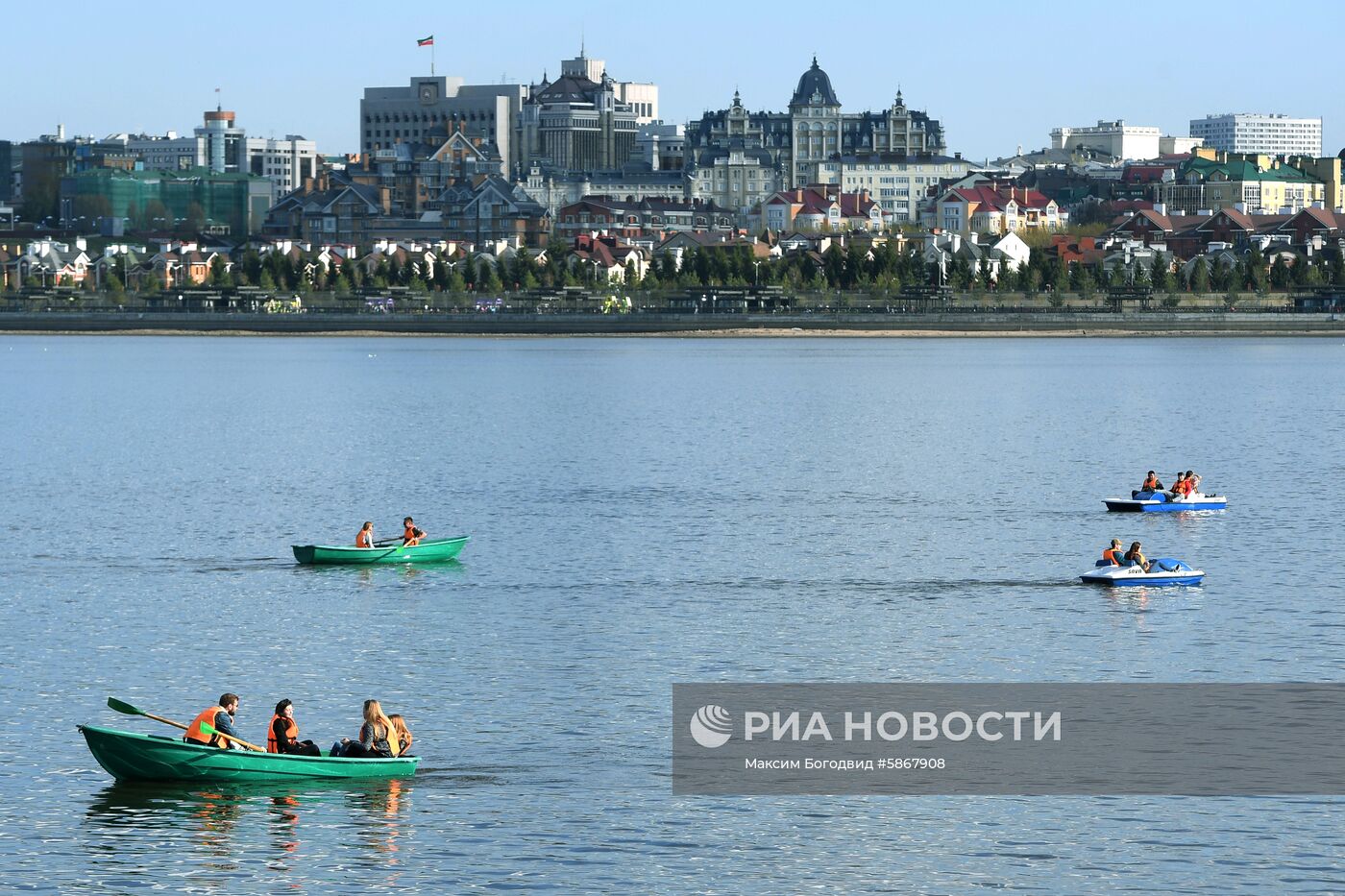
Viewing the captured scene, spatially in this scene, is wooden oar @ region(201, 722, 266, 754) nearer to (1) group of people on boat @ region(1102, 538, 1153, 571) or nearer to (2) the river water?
(2) the river water

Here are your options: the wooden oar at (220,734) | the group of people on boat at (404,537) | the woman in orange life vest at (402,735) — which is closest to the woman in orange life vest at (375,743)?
the woman in orange life vest at (402,735)

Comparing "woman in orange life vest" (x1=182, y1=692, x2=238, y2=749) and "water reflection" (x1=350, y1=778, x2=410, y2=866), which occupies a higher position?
"woman in orange life vest" (x1=182, y1=692, x2=238, y2=749)

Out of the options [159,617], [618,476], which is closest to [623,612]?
[159,617]

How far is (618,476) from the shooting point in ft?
326

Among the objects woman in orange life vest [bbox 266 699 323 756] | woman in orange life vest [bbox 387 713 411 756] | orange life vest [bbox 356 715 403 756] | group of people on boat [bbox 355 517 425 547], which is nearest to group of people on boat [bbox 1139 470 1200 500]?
group of people on boat [bbox 355 517 425 547]

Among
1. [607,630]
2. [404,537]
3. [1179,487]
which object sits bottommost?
[607,630]

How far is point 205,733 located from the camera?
122 ft

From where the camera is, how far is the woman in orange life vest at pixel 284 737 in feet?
123

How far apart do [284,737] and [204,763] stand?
145cm

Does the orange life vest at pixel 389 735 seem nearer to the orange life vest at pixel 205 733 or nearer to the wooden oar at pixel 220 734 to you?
the wooden oar at pixel 220 734

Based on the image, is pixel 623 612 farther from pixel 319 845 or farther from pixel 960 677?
pixel 319 845

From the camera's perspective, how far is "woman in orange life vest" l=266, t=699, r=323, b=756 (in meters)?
37.3

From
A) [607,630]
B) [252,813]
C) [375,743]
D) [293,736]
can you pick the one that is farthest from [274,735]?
[607,630]

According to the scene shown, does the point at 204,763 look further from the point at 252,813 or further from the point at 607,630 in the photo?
the point at 607,630
